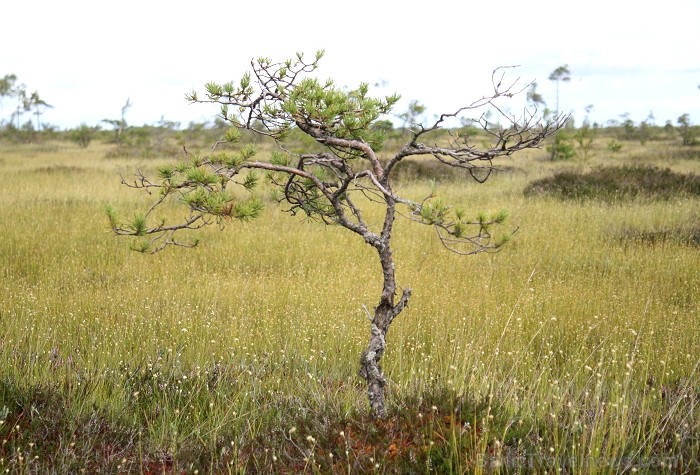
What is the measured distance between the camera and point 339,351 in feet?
19.0

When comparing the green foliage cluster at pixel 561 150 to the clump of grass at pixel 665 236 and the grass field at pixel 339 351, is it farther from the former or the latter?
the clump of grass at pixel 665 236

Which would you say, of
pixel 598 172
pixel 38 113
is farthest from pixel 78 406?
pixel 38 113

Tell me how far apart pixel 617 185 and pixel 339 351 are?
39.3ft

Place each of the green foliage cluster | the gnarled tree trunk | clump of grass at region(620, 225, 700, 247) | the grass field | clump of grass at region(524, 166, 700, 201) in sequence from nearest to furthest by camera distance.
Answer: the grass field → the gnarled tree trunk → clump of grass at region(620, 225, 700, 247) → clump of grass at region(524, 166, 700, 201) → the green foliage cluster

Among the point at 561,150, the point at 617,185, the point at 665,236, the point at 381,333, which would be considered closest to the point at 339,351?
the point at 381,333

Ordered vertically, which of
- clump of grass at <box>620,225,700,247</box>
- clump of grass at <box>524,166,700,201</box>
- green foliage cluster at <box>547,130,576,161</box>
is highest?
green foliage cluster at <box>547,130,576,161</box>

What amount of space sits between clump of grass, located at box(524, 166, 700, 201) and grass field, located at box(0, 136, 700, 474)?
2547mm

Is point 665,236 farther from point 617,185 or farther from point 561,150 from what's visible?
point 561,150

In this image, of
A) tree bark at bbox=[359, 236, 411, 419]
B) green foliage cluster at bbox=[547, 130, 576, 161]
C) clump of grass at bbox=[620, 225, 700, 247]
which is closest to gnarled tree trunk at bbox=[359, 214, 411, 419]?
tree bark at bbox=[359, 236, 411, 419]

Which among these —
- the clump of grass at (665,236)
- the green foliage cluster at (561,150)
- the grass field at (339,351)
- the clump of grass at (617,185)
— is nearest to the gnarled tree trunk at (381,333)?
the grass field at (339,351)

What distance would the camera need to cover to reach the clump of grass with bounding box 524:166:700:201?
48.7ft

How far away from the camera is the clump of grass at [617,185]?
584 inches

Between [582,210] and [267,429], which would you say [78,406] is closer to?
[267,429]

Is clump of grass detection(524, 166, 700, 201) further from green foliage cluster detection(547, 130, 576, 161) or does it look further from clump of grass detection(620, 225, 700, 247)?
green foliage cluster detection(547, 130, 576, 161)
